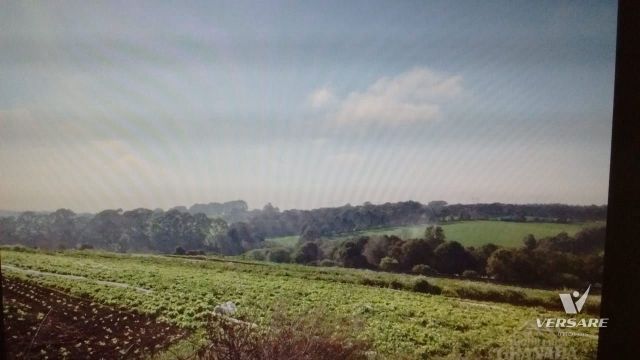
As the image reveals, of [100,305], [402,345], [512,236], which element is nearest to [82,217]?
[100,305]

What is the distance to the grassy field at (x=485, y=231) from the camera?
8.17 feet

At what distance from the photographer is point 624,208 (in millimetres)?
2213

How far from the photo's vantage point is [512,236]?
2.51 m

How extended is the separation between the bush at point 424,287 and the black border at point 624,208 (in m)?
0.93

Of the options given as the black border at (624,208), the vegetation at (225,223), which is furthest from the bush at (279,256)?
the black border at (624,208)

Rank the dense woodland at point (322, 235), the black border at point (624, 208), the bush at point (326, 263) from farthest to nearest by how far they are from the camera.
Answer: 1. the bush at point (326, 263)
2. the dense woodland at point (322, 235)
3. the black border at point (624, 208)

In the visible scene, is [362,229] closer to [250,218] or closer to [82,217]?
[250,218]

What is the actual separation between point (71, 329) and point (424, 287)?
2.21 metres

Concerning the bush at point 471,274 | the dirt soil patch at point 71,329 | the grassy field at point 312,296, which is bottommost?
the dirt soil patch at point 71,329

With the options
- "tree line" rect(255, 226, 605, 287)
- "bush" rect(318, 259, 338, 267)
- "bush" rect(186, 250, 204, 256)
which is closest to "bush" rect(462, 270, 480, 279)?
"tree line" rect(255, 226, 605, 287)

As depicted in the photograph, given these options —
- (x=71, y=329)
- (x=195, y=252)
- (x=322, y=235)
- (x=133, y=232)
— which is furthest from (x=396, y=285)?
(x=71, y=329)

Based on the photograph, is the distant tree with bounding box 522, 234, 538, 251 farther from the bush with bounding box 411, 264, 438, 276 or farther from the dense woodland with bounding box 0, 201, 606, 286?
the bush with bounding box 411, 264, 438, 276

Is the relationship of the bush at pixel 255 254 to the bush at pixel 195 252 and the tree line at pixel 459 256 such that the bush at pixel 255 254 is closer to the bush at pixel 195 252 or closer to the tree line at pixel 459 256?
the tree line at pixel 459 256

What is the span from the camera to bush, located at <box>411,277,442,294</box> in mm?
2551
